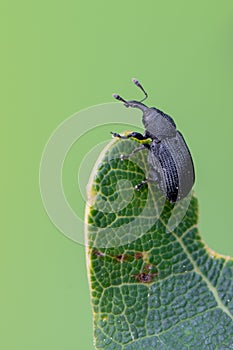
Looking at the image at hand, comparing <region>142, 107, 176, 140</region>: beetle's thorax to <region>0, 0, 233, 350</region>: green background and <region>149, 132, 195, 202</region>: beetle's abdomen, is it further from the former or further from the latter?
<region>0, 0, 233, 350</region>: green background

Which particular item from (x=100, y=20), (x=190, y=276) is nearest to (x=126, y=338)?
(x=190, y=276)

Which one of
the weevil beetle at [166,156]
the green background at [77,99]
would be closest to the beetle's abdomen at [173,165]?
the weevil beetle at [166,156]

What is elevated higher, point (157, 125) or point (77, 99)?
point (77, 99)

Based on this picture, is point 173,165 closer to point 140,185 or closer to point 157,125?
point 157,125

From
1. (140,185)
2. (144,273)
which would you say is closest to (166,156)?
(140,185)

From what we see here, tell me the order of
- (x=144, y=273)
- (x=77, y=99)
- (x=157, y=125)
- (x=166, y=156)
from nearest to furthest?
Result: (x=144, y=273)
(x=166, y=156)
(x=157, y=125)
(x=77, y=99)

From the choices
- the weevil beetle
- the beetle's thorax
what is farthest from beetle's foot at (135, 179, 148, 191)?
the beetle's thorax

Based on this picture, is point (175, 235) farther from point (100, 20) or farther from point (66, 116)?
point (100, 20)
